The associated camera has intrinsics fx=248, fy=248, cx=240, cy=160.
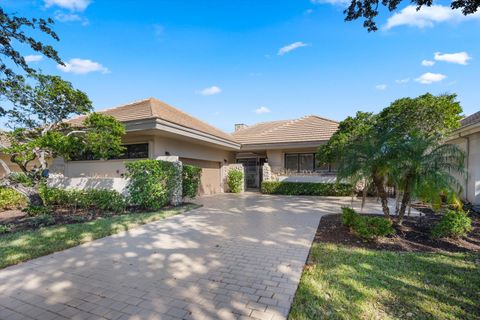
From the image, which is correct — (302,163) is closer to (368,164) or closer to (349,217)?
(349,217)

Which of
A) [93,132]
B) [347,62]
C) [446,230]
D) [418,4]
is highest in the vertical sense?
[347,62]

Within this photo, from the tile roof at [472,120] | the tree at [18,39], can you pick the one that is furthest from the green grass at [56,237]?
the tile roof at [472,120]

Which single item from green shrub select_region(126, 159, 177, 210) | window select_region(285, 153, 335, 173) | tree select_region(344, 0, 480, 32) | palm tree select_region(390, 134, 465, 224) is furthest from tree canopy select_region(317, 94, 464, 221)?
window select_region(285, 153, 335, 173)

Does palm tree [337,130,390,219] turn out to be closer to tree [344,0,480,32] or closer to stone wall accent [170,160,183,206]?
tree [344,0,480,32]

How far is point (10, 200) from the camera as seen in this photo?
10.2 m

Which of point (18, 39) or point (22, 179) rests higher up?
point (18, 39)

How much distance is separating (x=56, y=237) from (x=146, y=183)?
3.54 meters

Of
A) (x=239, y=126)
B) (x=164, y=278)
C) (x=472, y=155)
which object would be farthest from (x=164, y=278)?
(x=239, y=126)

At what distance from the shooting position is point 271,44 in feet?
41.6

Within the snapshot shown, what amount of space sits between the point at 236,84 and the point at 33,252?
46.5ft

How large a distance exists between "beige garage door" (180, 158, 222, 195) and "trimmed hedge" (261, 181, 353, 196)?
10.9 feet

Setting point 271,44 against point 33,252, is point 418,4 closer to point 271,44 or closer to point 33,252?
point 33,252

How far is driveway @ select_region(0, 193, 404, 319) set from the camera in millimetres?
2994

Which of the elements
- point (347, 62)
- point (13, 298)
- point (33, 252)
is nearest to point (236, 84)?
point (347, 62)
